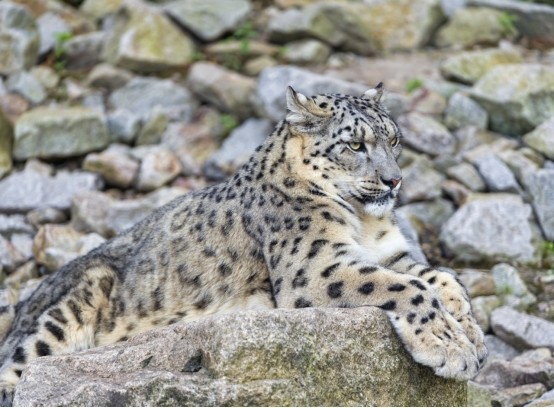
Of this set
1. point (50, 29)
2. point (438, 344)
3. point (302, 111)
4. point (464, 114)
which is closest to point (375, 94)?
point (302, 111)

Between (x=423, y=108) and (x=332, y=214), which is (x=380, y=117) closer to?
(x=332, y=214)

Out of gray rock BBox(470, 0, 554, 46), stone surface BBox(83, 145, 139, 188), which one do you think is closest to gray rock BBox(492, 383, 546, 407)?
stone surface BBox(83, 145, 139, 188)

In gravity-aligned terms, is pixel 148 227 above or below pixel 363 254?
below

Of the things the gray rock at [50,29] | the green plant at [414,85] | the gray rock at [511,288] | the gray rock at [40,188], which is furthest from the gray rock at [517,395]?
the gray rock at [50,29]

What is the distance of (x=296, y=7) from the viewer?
19.9 m

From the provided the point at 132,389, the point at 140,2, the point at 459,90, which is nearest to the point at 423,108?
the point at 459,90

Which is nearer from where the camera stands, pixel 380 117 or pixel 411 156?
pixel 380 117

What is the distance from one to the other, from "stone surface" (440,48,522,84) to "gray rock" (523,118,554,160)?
7.06ft

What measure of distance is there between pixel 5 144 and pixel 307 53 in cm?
528

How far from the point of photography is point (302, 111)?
28.2 feet

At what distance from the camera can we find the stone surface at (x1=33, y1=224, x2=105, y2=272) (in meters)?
13.1

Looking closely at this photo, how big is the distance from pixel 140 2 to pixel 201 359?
45.9 feet

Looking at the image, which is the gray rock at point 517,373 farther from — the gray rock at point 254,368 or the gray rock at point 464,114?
the gray rock at point 464,114

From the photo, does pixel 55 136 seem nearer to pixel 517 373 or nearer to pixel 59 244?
pixel 59 244
